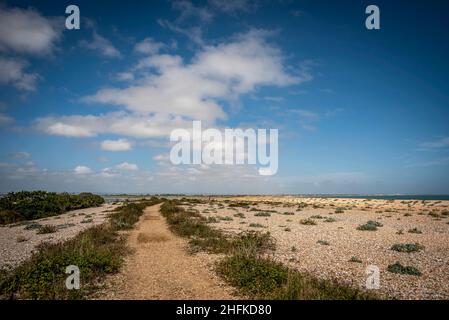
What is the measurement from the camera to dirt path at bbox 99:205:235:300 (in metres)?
9.64

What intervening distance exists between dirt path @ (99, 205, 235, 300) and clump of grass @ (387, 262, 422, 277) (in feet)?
23.8

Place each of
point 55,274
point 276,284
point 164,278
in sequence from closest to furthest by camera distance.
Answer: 1. point 276,284
2. point 55,274
3. point 164,278

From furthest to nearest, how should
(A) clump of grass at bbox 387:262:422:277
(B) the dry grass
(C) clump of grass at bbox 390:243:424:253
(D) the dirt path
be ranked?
(B) the dry grass, (C) clump of grass at bbox 390:243:424:253, (A) clump of grass at bbox 387:262:422:277, (D) the dirt path

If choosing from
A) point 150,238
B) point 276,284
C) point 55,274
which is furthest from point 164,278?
point 150,238

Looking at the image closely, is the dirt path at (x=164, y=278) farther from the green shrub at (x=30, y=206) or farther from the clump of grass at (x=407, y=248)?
the green shrub at (x=30, y=206)

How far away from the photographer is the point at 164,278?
11320 millimetres

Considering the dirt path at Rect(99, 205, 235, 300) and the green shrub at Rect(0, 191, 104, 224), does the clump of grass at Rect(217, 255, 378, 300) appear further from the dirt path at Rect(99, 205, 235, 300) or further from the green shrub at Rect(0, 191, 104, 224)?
the green shrub at Rect(0, 191, 104, 224)

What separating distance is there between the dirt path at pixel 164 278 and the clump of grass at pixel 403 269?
7.26 meters

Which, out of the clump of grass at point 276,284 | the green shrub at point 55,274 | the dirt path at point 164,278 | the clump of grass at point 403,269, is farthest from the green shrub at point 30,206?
the clump of grass at point 403,269

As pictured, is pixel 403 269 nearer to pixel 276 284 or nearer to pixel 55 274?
pixel 276 284

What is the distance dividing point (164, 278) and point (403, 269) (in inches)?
380

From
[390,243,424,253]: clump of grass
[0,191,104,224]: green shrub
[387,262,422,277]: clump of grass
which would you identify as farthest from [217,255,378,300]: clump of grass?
[0,191,104,224]: green shrub
